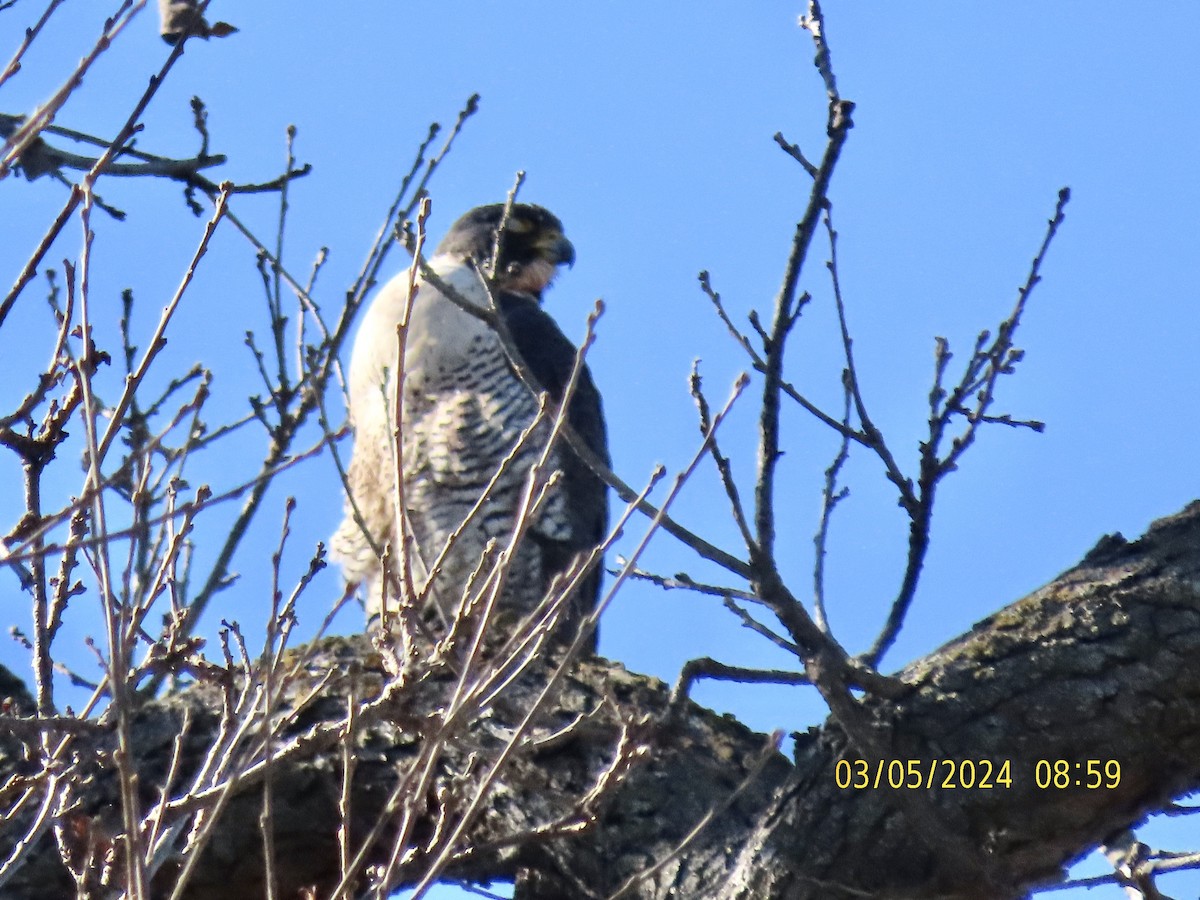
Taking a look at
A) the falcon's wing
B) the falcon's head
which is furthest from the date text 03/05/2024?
the falcon's head

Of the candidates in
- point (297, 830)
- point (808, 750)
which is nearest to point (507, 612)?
point (297, 830)

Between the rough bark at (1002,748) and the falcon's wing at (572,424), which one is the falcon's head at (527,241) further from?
the rough bark at (1002,748)

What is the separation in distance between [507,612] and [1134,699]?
2.16 m

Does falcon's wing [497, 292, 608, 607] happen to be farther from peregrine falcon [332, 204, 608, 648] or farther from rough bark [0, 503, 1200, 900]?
rough bark [0, 503, 1200, 900]

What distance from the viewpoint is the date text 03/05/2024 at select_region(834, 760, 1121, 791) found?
2.67m

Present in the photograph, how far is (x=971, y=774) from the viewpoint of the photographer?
8.87 feet

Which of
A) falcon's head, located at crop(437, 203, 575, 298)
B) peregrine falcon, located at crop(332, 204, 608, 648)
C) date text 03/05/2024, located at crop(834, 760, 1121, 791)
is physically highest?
falcon's head, located at crop(437, 203, 575, 298)

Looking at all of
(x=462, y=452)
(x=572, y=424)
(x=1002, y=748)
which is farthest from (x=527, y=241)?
(x=1002, y=748)

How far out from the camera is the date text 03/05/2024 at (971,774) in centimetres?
267

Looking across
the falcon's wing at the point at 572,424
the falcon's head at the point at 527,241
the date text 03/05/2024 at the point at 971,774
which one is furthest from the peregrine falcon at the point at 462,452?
the date text 03/05/2024 at the point at 971,774

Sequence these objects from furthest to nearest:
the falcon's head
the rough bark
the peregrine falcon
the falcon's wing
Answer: the falcon's head → the falcon's wing → the peregrine falcon → the rough bark

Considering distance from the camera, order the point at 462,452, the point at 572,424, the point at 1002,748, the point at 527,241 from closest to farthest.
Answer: the point at 1002,748
the point at 462,452
the point at 572,424
the point at 527,241

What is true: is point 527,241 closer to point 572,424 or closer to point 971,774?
point 572,424

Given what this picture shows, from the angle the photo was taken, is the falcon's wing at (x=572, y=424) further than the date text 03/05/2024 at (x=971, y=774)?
Yes
